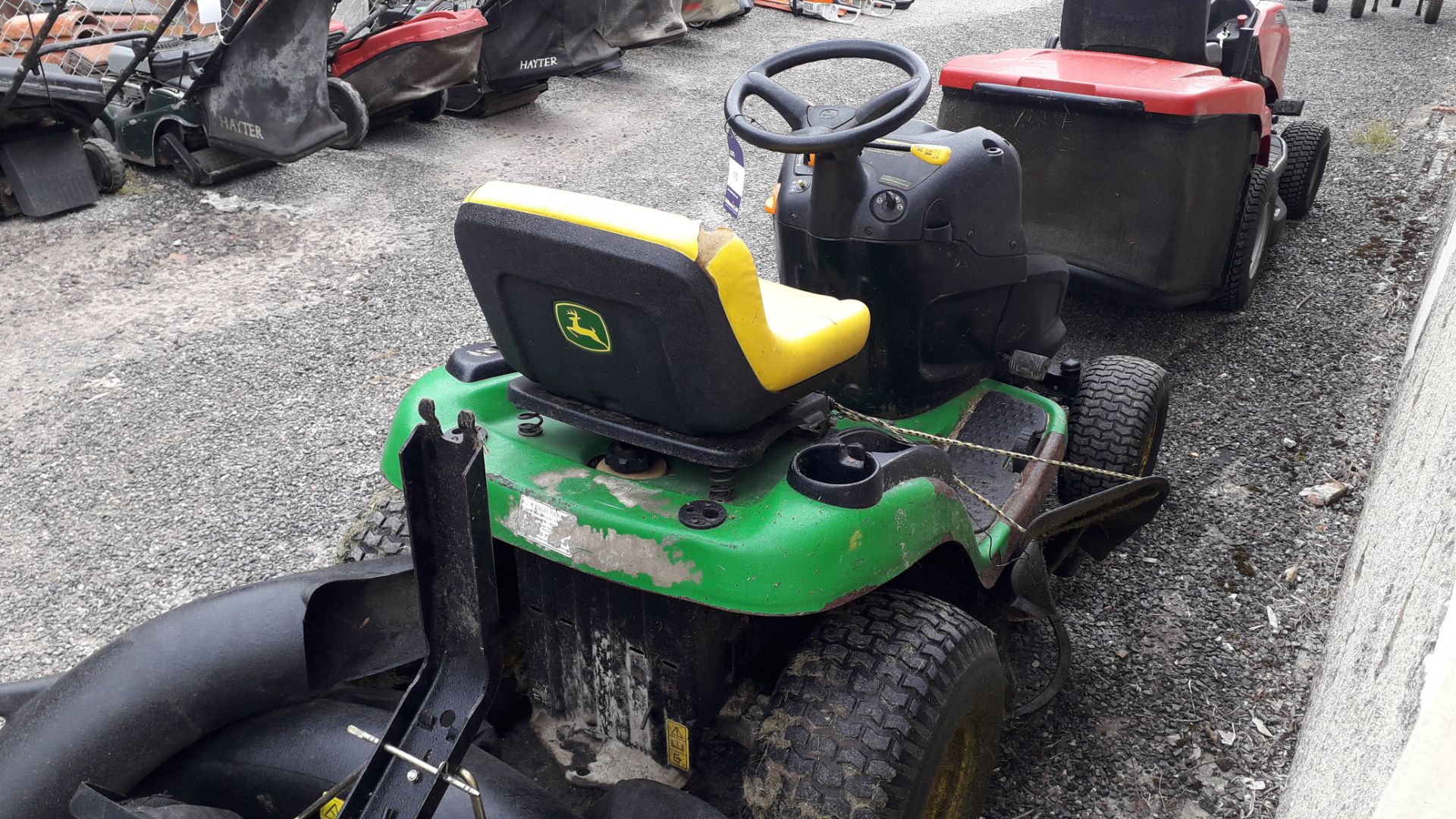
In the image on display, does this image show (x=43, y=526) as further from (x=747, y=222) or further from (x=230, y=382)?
(x=747, y=222)

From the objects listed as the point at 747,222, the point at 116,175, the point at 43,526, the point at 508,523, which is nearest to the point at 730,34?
the point at 747,222

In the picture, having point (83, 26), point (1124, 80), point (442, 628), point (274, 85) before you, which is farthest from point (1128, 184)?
point (83, 26)

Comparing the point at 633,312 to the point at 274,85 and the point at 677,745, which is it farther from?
the point at 274,85

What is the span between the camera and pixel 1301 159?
5207mm

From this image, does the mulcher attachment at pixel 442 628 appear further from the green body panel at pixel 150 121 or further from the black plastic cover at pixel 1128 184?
the green body panel at pixel 150 121

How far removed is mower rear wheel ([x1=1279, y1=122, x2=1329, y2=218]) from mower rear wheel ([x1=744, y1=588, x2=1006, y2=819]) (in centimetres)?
412

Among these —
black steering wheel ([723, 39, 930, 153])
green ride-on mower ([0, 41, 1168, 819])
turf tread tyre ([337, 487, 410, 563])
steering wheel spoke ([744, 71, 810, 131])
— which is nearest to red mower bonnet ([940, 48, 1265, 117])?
black steering wheel ([723, 39, 930, 153])

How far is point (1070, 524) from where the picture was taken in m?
2.55

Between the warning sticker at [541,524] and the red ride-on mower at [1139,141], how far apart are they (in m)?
2.65

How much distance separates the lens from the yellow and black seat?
1.65 metres

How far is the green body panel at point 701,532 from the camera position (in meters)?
1.73

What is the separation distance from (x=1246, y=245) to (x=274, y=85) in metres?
4.35

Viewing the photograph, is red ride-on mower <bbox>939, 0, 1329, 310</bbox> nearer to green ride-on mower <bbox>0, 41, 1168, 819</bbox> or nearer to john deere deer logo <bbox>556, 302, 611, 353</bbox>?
green ride-on mower <bbox>0, 41, 1168, 819</bbox>

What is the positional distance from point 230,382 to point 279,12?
226 centimetres
